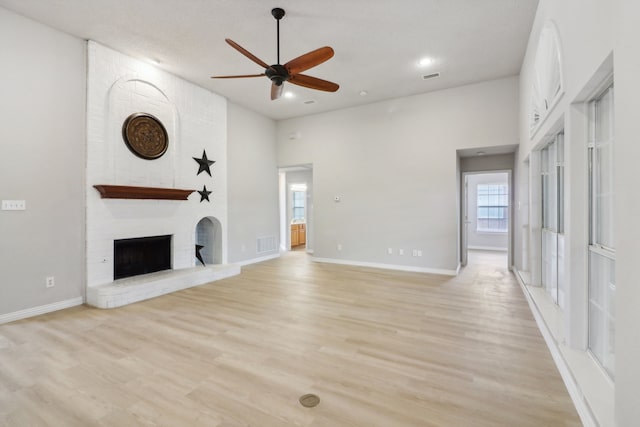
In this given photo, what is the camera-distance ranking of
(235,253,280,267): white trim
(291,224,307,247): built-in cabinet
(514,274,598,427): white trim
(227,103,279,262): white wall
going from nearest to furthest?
(514,274,598,427): white trim, (227,103,279,262): white wall, (235,253,280,267): white trim, (291,224,307,247): built-in cabinet

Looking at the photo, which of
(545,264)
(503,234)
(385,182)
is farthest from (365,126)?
(503,234)

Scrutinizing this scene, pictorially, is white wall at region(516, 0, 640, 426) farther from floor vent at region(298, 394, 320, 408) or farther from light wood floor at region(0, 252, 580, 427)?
floor vent at region(298, 394, 320, 408)

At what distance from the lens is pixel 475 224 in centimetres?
896

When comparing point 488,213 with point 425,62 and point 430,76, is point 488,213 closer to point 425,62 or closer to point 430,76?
point 430,76

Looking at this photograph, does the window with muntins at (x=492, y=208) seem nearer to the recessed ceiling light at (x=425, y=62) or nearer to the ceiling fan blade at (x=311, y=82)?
the recessed ceiling light at (x=425, y=62)

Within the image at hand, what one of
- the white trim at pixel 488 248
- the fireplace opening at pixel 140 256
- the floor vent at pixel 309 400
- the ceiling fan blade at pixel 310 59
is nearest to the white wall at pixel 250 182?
the fireplace opening at pixel 140 256

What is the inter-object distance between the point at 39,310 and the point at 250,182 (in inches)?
168

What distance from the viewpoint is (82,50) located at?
13.3ft

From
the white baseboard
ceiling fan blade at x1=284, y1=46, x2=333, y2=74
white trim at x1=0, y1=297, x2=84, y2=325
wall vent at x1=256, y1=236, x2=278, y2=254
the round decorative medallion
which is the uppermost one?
ceiling fan blade at x1=284, y1=46, x2=333, y2=74

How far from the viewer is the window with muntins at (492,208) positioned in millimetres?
8680

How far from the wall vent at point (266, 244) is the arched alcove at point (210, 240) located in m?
1.22

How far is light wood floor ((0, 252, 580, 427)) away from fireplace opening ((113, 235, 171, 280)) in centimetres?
89

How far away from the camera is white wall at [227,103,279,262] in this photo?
6.52 meters

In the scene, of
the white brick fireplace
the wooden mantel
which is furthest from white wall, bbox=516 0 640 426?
the wooden mantel
